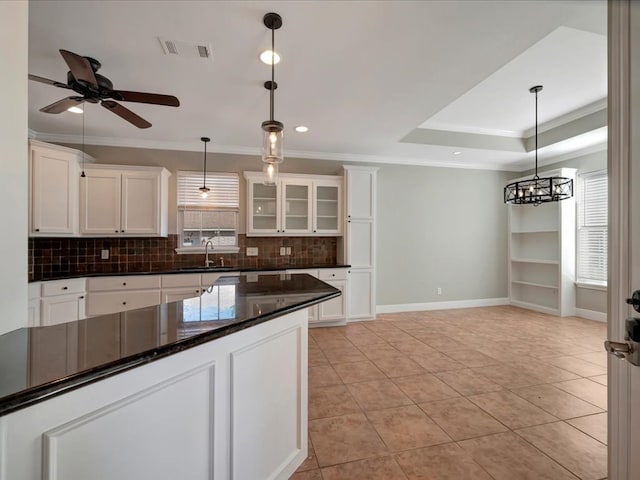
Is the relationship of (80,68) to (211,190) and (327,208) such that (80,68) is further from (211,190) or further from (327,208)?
(327,208)

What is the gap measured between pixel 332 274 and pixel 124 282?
8.99ft

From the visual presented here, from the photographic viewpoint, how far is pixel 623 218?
99 cm

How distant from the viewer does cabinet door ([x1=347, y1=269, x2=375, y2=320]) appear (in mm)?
4555

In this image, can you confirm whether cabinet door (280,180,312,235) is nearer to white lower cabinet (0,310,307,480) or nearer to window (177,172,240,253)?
window (177,172,240,253)

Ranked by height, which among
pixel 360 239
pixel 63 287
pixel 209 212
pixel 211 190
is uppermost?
pixel 211 190

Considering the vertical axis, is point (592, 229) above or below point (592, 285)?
above

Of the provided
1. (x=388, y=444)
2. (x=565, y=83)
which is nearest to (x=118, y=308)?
(x=388, y=444)

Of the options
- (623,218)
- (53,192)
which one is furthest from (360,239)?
(53,192)

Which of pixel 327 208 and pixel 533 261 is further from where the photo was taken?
pixel 533 261

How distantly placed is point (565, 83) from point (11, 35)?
4548mm

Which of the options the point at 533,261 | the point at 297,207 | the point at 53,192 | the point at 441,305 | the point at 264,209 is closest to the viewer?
the point at 53,192

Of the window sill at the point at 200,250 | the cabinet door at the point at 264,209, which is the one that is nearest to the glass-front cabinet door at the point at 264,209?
the cabinet door at the point at 264,209

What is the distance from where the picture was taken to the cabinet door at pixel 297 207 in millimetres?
4512

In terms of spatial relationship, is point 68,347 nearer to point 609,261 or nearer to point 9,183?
point 9,183
